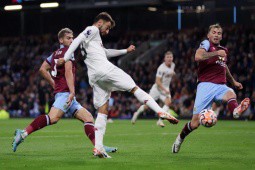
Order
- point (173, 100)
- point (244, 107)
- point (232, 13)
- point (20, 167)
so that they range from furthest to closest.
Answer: point (232, 13) < point (173, 100) < point (244, 107) < point (20, 167)

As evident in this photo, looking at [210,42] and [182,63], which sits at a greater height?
[210,42]

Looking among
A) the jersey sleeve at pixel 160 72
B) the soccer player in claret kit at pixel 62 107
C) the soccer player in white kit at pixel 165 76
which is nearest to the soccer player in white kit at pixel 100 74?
the soccer player in claret kit at pixel 62 107

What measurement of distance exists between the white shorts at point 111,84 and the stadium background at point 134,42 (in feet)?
54.8

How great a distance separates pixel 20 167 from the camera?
9422 mm

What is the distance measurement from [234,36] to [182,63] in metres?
2.93

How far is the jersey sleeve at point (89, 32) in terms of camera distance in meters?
10.5

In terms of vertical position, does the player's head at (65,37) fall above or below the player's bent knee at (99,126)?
above

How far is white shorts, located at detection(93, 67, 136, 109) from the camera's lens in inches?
410

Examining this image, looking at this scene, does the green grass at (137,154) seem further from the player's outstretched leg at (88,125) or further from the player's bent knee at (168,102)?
the player's bent knee at (168,102)

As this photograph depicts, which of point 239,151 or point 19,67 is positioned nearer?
point 239,151

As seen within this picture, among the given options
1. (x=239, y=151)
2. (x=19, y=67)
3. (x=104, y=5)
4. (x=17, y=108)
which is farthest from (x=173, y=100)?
(x=239, y=151)

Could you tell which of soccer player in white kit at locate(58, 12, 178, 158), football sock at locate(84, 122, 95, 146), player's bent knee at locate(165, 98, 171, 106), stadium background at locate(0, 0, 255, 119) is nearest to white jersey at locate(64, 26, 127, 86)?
soccer player in white kit at locate(58, 12, 178, 158)

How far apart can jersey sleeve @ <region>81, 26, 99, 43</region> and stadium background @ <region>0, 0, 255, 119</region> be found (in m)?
16.6

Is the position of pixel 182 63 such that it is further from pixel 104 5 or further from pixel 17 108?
pixel 17 108
